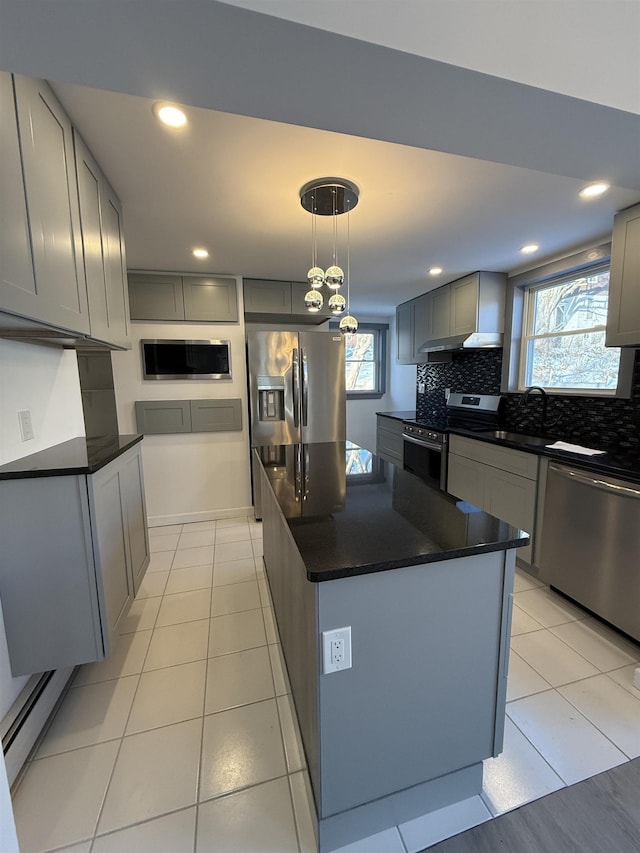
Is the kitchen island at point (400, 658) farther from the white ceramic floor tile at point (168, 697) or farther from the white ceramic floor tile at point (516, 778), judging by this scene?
the white ceramic floor tile at point (168, 697)

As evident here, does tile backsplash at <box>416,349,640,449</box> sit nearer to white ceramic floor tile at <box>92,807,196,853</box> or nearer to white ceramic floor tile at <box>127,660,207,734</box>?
white ceramic floor tile at <box>127,660,207,734</box>

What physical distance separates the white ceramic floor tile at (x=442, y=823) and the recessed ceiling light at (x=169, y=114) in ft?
8.45

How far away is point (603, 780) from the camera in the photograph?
127cm

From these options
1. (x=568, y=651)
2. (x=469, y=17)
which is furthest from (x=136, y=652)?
(x=469, y=17)

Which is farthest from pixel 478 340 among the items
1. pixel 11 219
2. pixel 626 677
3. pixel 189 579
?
pixel 11 219

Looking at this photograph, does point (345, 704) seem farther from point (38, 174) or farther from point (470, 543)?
point (38, 174)

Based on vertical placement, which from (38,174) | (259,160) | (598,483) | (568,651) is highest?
(259,160)

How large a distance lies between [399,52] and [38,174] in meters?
1.19

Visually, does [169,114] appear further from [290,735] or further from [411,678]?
[290,735]

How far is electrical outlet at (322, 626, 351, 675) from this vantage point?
3.17ft

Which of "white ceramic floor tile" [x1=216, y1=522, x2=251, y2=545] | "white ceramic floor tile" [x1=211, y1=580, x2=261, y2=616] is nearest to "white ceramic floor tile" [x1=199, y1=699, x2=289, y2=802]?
"white ceramic floor tile" [x1=211, y1=580, x2=261, y2=616]

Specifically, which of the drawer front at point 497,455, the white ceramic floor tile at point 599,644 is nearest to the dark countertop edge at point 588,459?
the drawer front at point 497,455

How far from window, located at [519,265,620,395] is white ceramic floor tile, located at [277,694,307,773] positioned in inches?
112

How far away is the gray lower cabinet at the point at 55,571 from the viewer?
138 centimetres
